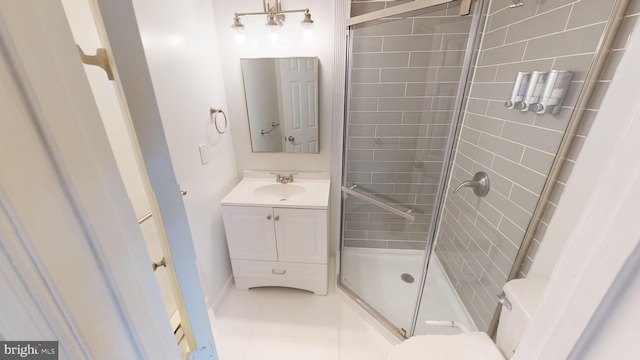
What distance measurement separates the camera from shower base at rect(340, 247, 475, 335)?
152cm

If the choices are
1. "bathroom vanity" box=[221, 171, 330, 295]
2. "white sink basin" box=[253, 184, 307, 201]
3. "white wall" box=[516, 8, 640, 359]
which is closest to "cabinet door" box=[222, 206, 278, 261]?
"bathroom vanity" box=[221, 171, 330, 295]

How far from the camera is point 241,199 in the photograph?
1619 mm

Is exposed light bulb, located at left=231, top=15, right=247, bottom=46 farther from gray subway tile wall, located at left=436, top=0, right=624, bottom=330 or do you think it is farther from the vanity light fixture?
gray subway tile wall, located at left=436, top=0, right=624, bottom=330

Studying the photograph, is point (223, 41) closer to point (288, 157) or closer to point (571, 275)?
point (288, 157)

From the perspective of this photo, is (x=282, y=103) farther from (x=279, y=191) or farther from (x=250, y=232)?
(x=250, y=232)

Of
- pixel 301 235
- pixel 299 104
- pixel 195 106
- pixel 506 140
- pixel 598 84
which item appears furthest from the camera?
pixel 299 104

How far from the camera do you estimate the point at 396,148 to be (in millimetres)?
1792

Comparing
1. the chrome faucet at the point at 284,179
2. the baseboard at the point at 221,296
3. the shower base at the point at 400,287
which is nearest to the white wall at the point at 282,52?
the chrome faucet at the point at 284,179

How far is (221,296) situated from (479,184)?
1956mm

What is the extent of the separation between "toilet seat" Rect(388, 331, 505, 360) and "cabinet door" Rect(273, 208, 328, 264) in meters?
0.76

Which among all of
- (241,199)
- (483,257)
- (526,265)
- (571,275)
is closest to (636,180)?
(571,275)

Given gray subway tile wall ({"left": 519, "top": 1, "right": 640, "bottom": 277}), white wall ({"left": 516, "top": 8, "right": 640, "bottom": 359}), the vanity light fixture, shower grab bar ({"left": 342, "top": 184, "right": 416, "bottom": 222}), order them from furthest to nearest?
shower grab bar ({"left": 342, "top": 184, "right": 416, "bottom": 222})
the vanity light fixture
gray subway tile wall ({"left": 519, "top": 1, "right": 640, "bottom": 277})
white wall ({"left": 516, "top": 8, "right": 640, "bottom": 359})

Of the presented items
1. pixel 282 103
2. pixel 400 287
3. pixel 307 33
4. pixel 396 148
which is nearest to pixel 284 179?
pixel 282 103
